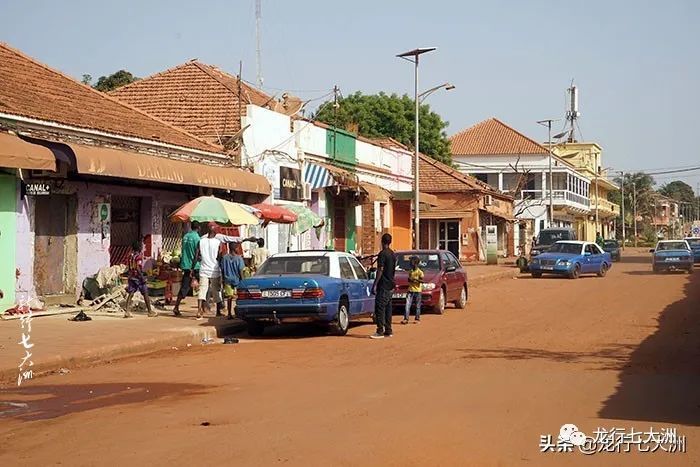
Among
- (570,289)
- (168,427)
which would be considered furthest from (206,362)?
(570,289)

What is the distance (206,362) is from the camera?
13.2m

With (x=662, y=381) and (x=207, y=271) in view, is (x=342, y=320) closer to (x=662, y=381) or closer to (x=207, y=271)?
(x=207, y=271)

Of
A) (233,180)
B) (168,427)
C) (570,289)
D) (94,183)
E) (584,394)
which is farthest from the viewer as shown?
(570,289)

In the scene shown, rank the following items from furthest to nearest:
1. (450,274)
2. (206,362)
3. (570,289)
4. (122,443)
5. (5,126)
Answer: (570,289) → (450,274) → (5,126) → (206,362) → (122,443)

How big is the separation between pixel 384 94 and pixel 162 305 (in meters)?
46.1

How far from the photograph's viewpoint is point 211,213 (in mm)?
19297

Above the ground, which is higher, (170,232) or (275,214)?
(275,214)

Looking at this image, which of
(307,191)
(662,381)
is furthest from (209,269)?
(307,191)

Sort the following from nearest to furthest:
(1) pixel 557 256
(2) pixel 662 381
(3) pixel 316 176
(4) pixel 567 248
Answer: (2) pixel 662 381, (3) pixel 316 176, (1) pixel 557 256, (4) pixel 567 248

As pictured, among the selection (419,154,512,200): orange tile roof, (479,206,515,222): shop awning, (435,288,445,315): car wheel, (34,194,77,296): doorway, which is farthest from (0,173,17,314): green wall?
(479,206,515,222): shop awning

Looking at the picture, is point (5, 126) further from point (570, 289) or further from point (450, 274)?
point (570, 289)

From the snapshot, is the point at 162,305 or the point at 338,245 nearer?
the point at 162,305

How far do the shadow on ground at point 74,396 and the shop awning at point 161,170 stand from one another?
746 cm

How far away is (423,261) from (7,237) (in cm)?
933
